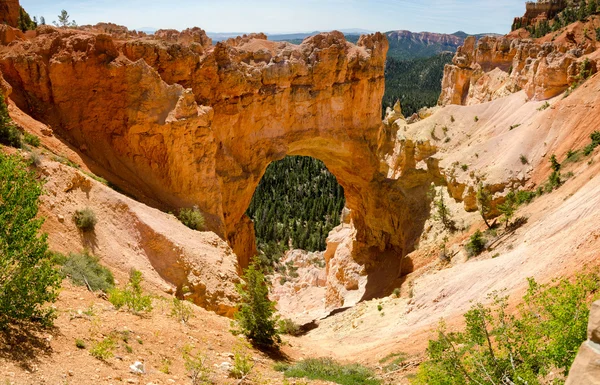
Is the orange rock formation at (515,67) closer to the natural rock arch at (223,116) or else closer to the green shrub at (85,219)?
the natural rock arch at (223,116)

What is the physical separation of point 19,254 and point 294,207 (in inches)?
2375

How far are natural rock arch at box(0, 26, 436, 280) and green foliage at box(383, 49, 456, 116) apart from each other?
67.9 metres

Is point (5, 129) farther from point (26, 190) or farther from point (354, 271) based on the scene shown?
point (354, 271)

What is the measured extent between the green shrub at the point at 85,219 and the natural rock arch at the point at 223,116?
5934 mm

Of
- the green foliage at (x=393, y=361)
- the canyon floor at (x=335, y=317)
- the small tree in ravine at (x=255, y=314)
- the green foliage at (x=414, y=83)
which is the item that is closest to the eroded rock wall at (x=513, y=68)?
the canyon floor at (x=335, y=317)

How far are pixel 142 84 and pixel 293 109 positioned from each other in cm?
1329

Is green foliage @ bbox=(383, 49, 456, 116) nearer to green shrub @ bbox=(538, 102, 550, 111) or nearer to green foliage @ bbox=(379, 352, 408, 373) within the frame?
green shrub @ bbox=(538, 102, 550, 111)

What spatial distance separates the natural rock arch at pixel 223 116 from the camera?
23.8 metres

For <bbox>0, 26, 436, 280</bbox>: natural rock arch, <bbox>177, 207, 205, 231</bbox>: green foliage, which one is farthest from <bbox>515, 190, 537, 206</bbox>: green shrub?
<bbox>177, 207, 205, 231</bbox>: green foliage

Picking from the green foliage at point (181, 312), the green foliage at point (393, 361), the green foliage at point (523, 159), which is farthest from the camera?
the green foliage at point (523, 159)

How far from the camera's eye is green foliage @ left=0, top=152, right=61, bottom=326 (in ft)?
28.9

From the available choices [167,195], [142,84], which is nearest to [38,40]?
[142,84]

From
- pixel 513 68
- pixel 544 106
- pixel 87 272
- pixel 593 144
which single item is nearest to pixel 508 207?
pixel 593 144

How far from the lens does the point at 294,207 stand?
69.2 m
